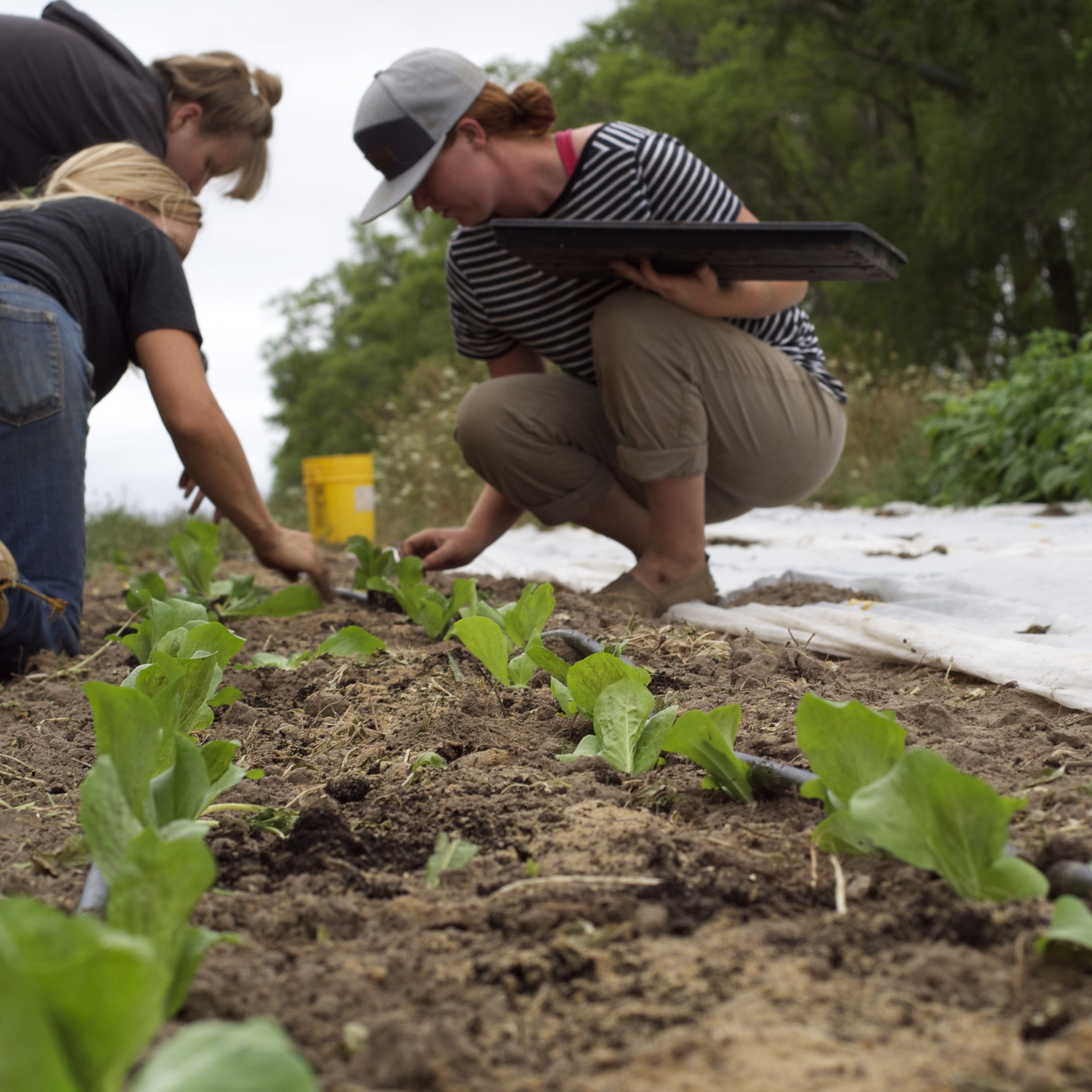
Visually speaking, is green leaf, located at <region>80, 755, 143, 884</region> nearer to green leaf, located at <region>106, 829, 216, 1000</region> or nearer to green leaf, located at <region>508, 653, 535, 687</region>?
green leaf, located at <region>106, 829, 216, 1000</region>

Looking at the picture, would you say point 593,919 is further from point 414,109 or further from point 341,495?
point 341,495

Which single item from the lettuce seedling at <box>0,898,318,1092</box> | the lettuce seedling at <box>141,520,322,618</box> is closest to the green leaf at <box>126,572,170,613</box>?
the lettuce seedling at <box>141,520,322,618</box>

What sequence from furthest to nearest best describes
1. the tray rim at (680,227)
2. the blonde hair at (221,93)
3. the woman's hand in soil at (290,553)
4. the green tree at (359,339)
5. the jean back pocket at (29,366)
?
1. the green tree at (359,339)
2. the blonde hair at (221,93)
3. the woman's hand in soil at (290,553)
4. the tray rim at (680,227)
5. the jean back pocket at (29,366)

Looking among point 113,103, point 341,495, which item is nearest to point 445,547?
point 113,103

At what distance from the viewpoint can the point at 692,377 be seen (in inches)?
95.4

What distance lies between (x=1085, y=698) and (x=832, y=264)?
3.50 ft

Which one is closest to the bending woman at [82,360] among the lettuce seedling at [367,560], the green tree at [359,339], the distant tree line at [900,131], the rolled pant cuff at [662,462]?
the lettuce seedling at [367,560]

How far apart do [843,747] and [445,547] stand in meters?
1.95

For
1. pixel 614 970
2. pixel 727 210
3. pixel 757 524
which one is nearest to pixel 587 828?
pixel 614 970

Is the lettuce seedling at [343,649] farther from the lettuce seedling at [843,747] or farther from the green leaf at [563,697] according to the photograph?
the lettuce seedling at [843,747]

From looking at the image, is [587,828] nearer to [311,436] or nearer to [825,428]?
[825,428]

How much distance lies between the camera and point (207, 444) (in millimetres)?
2143

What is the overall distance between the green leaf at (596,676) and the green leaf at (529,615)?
14.3 inches

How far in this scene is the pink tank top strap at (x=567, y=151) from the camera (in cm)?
250
